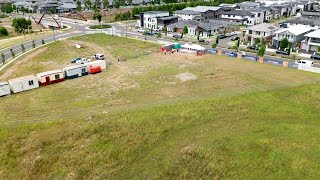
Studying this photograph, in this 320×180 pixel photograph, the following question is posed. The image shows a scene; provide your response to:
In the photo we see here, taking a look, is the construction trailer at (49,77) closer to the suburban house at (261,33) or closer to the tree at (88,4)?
the suburban house at (261,33)

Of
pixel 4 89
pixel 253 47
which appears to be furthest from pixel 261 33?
pixel 4 89

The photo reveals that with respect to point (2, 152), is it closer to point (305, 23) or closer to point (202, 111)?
point (202, 111)

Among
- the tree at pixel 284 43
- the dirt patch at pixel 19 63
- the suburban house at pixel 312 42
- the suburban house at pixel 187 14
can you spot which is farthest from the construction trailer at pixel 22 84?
the suburban house at pixel 187 14

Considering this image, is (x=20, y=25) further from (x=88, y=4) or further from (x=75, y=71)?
(x=88, y=4)

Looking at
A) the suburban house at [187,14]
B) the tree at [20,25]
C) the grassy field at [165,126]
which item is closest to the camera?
the grassy field at [165,126]

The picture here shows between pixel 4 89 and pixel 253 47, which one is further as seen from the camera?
pixel 253 47

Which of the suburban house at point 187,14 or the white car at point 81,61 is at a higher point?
the suburban house at point 187,14

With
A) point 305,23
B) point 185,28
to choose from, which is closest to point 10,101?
point 185,28
